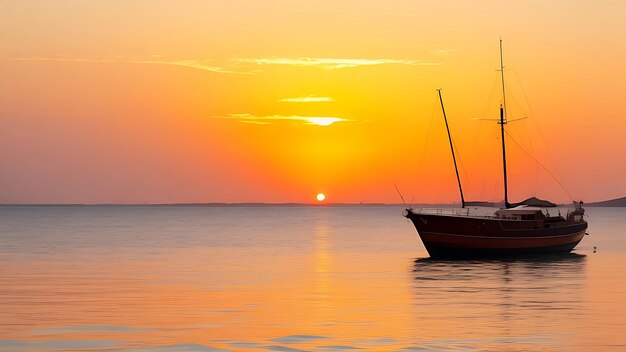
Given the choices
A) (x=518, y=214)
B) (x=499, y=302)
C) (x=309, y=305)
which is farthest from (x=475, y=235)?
(x=309, y=305)

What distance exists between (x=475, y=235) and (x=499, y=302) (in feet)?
116

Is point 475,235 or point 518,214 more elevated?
point 518,214

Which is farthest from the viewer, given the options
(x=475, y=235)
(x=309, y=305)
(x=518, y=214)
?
(x=518, y=214)

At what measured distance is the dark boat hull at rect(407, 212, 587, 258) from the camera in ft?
256

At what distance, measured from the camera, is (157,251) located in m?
92.8

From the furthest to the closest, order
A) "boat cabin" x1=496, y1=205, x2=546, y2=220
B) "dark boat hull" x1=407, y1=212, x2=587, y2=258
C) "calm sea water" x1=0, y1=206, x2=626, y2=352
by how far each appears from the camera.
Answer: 1. "boat cabin" x1=496, y1=205, x2=546, y2=220
2. "dark boat hull" x1=407, y1=212, x2=587, y2=258
3. "calm sea water" x1=0, y1=206, x2=626, y2=352

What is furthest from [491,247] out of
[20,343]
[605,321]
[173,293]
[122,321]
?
[20,343]

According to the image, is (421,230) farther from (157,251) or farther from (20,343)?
(20,343)

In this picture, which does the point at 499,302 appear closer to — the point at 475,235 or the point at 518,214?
the point at 475,235

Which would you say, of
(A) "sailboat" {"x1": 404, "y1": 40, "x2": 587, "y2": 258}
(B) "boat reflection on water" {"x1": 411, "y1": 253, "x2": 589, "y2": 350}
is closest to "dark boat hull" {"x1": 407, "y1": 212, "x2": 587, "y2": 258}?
(A) "sailboat" {"x1": 404, "y1": 40, "x2": 587, "y2": 258}

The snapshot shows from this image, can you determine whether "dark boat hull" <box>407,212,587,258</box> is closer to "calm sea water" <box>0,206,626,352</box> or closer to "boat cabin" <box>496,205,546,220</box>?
"boat cabin" <box>496,205,546,220</box>

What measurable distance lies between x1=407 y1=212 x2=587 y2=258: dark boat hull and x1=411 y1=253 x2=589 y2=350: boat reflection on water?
412 centimetres

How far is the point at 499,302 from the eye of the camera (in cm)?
4328

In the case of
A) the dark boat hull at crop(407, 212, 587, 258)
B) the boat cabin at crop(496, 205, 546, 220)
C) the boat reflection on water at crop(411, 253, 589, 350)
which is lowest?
the boat reflection on water at crop(411, 253, 589, 350)
